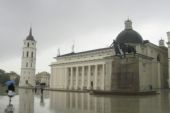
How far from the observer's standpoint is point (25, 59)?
9650 cm

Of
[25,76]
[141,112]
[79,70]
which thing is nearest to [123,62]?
[141,112]

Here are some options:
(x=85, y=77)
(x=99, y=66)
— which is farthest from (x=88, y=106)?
(x=85, y=77)

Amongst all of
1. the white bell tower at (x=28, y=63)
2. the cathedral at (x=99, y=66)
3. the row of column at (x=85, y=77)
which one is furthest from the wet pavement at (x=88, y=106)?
the white bell tower at (x=28, y=63)

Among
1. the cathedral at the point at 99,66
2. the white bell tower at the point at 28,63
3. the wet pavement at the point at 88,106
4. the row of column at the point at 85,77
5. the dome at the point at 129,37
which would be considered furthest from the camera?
the white bell tower at the point at 28,63

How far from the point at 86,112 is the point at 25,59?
293 feet

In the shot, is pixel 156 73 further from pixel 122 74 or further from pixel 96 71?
pixel 122 74

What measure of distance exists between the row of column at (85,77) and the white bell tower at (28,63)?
28928 mm

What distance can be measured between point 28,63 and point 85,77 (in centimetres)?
3726

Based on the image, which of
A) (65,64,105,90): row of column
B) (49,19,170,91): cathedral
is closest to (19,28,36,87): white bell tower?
(49,19,170,91): cathedral

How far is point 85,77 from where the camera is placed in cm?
6694

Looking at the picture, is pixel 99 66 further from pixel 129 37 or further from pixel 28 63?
pixel 28 63

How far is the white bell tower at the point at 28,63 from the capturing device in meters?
95.6

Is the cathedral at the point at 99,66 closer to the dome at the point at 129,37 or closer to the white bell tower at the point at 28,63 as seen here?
the dome at the point at 129,37

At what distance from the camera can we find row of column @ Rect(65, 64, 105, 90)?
63094 millimetres
